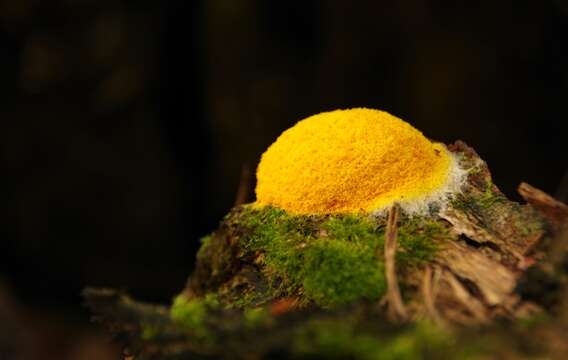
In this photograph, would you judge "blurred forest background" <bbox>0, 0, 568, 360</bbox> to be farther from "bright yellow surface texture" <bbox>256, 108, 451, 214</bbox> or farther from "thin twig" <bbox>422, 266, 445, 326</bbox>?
"thin twig" <bbox>422, 266, 445, 326</bbox>

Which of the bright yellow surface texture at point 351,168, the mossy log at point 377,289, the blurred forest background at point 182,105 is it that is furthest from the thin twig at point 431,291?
the blurred forest background at point 182,105

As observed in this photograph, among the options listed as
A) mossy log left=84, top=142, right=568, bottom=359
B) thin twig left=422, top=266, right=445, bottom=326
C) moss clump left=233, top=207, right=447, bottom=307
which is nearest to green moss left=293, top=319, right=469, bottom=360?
mossy log left=84, top=142, right=568, bottom=359

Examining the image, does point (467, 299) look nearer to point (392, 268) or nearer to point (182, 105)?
point (392, 268)

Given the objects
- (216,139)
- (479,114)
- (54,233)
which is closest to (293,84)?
(216,139)

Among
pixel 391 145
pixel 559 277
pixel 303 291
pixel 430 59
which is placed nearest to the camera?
pixel 559 277

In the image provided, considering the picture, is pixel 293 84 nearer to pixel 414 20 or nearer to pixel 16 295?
pixel 414 20

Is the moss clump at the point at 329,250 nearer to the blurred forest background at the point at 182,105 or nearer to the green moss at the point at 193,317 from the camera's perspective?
the green moss at the point at 193,317
